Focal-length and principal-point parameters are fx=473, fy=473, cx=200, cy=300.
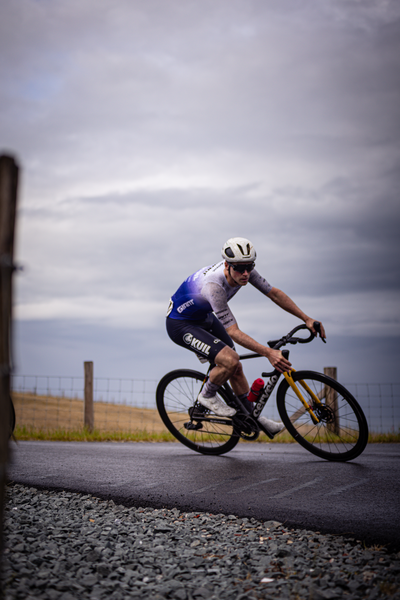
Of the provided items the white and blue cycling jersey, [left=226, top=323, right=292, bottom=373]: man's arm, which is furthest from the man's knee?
the white and blue cycling jersey

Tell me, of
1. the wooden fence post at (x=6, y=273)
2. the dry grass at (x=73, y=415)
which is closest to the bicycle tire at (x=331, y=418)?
the wooden fence post at (x=6, y=273)

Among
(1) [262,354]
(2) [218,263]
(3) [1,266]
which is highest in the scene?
(2) [218,263]

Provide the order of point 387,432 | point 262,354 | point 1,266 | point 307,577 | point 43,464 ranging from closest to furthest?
point 1,266, point 307,577, point 262,354, point 43,464, point 387,432

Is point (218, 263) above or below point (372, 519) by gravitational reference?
above

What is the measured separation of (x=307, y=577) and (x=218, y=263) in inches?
158

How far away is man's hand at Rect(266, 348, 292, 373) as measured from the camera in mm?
5617

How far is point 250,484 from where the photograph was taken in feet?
16.2

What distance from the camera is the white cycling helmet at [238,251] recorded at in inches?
225

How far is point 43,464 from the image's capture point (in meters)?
6.23

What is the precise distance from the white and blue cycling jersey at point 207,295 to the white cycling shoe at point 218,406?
3.26 ft

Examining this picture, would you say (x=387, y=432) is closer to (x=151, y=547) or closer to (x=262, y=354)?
(x=262, y=354)

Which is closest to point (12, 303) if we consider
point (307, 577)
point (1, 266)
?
point (1, 266)

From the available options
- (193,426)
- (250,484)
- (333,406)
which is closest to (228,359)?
(193,426)

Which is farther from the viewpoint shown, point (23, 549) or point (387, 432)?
point (387, 432)
